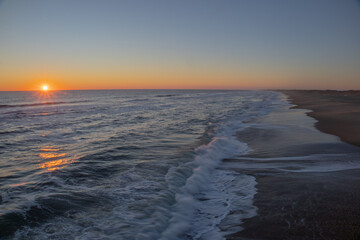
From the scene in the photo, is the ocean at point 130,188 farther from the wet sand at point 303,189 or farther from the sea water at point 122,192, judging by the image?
the wet sand at point 303,189

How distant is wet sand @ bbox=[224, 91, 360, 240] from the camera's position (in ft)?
11.5

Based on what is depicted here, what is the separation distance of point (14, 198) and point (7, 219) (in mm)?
945

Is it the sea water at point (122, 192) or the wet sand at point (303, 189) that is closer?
the wet sand at point (303, 189)

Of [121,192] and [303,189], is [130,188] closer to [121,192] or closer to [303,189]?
[121,192]

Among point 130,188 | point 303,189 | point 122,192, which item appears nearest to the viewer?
point 303,189

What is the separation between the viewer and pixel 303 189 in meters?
4.95

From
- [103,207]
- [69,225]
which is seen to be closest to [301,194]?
[103,207]

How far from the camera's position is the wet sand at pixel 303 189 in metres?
3.50

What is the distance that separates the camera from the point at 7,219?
4.02m

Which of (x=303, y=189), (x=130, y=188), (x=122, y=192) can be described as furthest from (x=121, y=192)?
(x=303, y=189)

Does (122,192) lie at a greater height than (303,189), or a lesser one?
lesser

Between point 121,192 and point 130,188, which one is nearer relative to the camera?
point 121,192

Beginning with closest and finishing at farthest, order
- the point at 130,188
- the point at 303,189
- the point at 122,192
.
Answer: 1. the point at 303,189
2. the point at 122,192
3. the point at 130,188

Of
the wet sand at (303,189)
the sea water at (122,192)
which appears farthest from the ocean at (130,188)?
the wet sand at (303,189)
